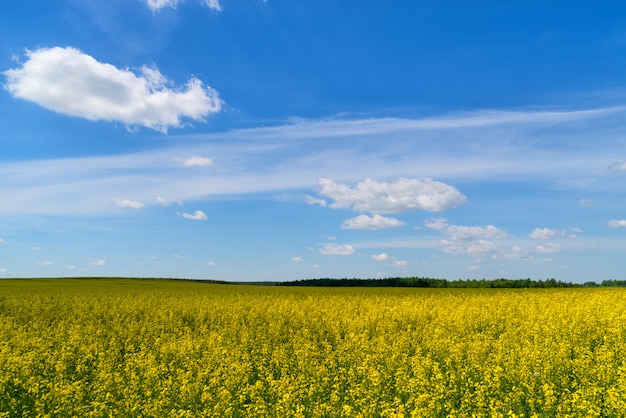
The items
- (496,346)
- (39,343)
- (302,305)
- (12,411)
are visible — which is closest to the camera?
(12,411)

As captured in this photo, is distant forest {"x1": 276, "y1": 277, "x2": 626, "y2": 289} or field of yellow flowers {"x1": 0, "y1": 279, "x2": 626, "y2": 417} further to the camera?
distant forest {"x1": 276, "y1": 277, "x2": 626, "y2": 289}

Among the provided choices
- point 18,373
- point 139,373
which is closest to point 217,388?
point 139,373

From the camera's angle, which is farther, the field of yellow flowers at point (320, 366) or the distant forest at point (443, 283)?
the distant forest at point (443, 283)

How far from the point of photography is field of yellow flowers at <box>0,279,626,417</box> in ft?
31.0

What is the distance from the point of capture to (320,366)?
12.1 metres

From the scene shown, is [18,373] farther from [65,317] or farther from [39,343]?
[65,317]

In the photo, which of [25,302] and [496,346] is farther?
[25,302]

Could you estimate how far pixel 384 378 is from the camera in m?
11.5

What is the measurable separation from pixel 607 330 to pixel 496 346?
803cm

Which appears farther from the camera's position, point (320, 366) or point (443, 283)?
point (443, 283)

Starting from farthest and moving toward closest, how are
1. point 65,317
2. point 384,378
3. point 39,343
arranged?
point 65,317 → point 39,343 → point 384,378

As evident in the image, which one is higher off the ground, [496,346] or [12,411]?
[496,346]

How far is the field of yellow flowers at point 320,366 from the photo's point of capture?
9.46 m

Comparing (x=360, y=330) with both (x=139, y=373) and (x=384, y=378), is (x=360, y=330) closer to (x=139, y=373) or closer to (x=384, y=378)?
(x=384, y=378)
